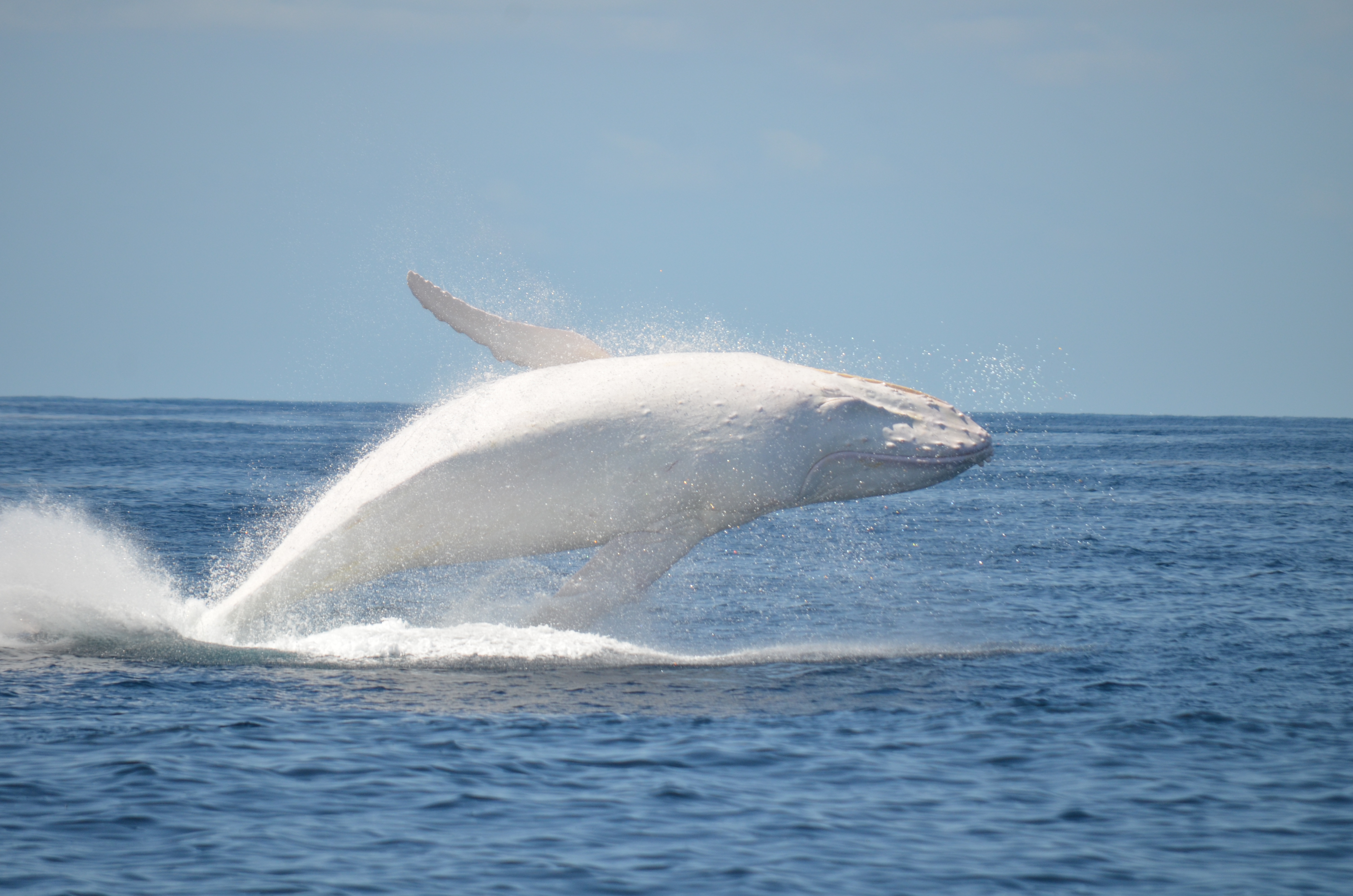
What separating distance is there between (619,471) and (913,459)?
327 cm

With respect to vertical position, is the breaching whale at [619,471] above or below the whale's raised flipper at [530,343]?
below

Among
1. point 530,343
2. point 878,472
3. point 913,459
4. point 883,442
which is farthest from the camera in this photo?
point 530,343

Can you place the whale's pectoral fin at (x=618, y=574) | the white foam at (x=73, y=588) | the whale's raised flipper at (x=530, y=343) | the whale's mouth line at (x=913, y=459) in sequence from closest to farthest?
the whale's mouth line at (x=913, y=459)
the whale's pectoral fin at (x=618, y=574)
the whale's raised flipper at (x=530, y=343)
the white foam at (x=73, y=588)

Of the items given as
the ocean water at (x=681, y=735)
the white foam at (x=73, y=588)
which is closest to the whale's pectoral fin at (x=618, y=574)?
the ocean water at (x=681, y=735)

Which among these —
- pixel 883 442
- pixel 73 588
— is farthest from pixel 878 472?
pixel 73 588

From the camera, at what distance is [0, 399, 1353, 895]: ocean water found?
952 centimetres

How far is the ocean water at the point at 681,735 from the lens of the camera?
9516mm

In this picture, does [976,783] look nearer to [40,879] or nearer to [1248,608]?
[40,879]

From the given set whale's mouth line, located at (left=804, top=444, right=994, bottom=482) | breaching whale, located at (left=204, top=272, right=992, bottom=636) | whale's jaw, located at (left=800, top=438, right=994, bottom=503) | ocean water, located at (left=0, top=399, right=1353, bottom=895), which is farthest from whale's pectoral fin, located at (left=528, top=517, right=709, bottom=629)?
whale's mouth line, located at (left=804, top=444, right=994, bottom=482)

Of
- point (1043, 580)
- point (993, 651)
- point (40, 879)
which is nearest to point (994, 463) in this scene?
point (1043, 580)

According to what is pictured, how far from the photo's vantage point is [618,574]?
46.4ft

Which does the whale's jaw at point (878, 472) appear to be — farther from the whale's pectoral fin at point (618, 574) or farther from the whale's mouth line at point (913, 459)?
the whale's pectoral fin at point (618, 574)

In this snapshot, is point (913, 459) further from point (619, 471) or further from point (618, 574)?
point (618, 574)

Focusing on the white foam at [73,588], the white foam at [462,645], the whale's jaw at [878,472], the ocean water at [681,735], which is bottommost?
the ocean water at [681,735]
